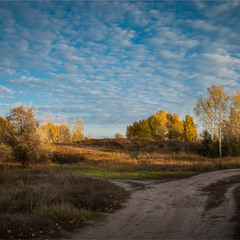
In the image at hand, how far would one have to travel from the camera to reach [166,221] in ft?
27.2

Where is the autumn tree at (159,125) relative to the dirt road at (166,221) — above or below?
above

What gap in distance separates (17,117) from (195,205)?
23.9 metres

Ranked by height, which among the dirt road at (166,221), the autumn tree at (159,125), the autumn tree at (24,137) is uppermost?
the autumn tree at (159,125)

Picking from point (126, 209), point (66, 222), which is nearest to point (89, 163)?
point (126, 209)

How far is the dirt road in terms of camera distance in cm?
693

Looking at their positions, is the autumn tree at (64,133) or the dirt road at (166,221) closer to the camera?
the dirt road at (166,221)

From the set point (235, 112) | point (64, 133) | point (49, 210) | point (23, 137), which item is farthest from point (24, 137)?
point (64, 133)

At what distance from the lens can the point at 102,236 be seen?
23.1ft

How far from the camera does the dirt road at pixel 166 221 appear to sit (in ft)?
22.7

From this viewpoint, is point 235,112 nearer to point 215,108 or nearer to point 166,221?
point 215,108

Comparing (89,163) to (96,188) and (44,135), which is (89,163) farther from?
(96,188)

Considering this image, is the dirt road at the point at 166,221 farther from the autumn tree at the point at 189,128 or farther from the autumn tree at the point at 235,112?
the autumn tree at the point at 189,128

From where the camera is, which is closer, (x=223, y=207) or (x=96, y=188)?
(x=223, y=207)

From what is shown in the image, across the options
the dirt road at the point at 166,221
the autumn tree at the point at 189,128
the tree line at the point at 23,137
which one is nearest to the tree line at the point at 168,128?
the autumn tree at the point at 189,128
